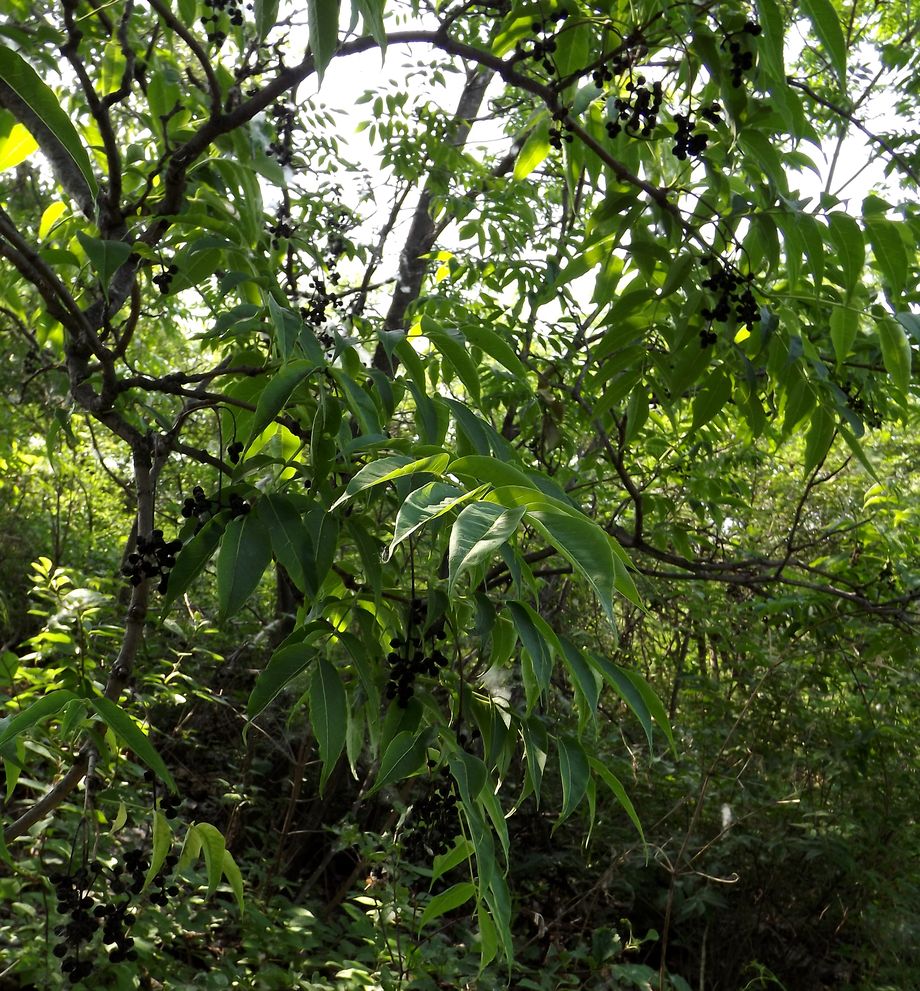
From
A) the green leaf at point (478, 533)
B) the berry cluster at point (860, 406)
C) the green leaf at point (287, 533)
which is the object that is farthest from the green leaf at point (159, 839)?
the berry cluster at point (860, 406)

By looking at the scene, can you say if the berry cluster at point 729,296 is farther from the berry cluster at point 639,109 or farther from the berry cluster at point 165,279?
the berry cluster at point 165,279

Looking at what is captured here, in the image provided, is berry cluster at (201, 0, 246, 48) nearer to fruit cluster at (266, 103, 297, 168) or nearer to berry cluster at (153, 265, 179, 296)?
berry cluster at (153, 265, 179, 296)

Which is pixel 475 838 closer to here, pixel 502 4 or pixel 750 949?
pixel 502 4

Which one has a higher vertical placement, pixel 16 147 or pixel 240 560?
pixel 16 147

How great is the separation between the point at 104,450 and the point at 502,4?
5.83m

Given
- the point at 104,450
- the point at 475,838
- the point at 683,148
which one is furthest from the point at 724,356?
the point at 104,450

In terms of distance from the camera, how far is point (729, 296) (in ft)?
5.43

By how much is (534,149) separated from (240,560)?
4.26 feet

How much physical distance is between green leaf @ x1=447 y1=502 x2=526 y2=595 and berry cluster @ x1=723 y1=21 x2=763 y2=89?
101 centimetres

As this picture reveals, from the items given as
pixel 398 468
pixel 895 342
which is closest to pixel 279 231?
pixel 895 342

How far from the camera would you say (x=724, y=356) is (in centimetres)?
189

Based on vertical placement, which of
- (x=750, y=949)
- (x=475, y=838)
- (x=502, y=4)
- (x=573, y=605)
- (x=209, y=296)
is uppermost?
(x=502, y=4)

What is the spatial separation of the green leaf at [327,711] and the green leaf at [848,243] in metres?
0.98

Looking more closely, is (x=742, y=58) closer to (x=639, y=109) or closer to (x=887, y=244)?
(x=639, y=109)
